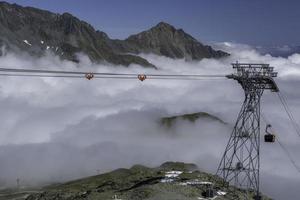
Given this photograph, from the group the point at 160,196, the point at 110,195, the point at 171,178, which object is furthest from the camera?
the point at 171,178

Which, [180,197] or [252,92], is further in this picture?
[252,92]

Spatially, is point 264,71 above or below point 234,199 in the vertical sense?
above

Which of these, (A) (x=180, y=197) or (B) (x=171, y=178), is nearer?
(A) (x=180, y=197)

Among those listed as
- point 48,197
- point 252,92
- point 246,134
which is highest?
point 252,92

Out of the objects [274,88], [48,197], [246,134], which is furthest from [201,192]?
[48,197]

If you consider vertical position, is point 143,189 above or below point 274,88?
below

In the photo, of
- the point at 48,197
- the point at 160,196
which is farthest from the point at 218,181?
the point at 48,197

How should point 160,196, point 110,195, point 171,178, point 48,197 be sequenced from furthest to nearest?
point 48,197
point 171,178
point 110,195
point 160,196

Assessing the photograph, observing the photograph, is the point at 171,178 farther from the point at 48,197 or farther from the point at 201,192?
the point at 48,197

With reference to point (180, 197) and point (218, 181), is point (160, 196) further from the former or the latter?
point (218, 181)
